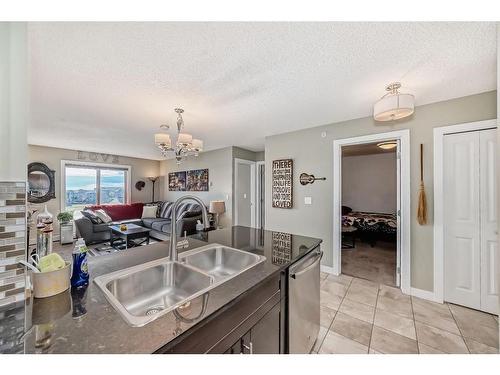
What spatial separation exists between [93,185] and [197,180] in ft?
9.50

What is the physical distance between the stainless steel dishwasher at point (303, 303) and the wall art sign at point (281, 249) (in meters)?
0.08

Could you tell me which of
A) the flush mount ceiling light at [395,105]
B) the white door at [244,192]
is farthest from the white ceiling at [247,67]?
the white door at [244,192]

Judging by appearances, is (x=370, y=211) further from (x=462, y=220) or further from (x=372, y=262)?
(x=462, y=220)

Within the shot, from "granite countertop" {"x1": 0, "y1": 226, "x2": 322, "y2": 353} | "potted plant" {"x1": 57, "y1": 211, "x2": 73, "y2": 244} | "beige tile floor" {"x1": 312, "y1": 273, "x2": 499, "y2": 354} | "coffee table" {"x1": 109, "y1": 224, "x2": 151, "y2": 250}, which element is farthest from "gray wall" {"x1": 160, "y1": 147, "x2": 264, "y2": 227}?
"granite countertop" {"x1": 0, "y1": 226, "x2": 322, "y2": 353}

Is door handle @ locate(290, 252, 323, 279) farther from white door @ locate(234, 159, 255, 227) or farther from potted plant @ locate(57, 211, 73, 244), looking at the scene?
potted plant @ locate(57, 211, 73, 244)

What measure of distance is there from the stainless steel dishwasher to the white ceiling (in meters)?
1.50

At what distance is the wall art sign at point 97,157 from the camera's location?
17.3ft

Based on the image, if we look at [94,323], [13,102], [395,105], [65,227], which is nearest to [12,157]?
[13,102]

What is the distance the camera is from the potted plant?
14.5ft

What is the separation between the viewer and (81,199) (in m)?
5.34

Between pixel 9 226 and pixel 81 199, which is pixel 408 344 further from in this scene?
pixel 81 199

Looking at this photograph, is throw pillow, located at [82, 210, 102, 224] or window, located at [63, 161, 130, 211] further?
window, located at [63, 161, 130, 211]

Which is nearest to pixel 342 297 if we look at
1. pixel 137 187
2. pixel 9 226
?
pixel 9 226

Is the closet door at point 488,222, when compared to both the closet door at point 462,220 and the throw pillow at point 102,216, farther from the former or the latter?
the throw pillow at point 102,216
